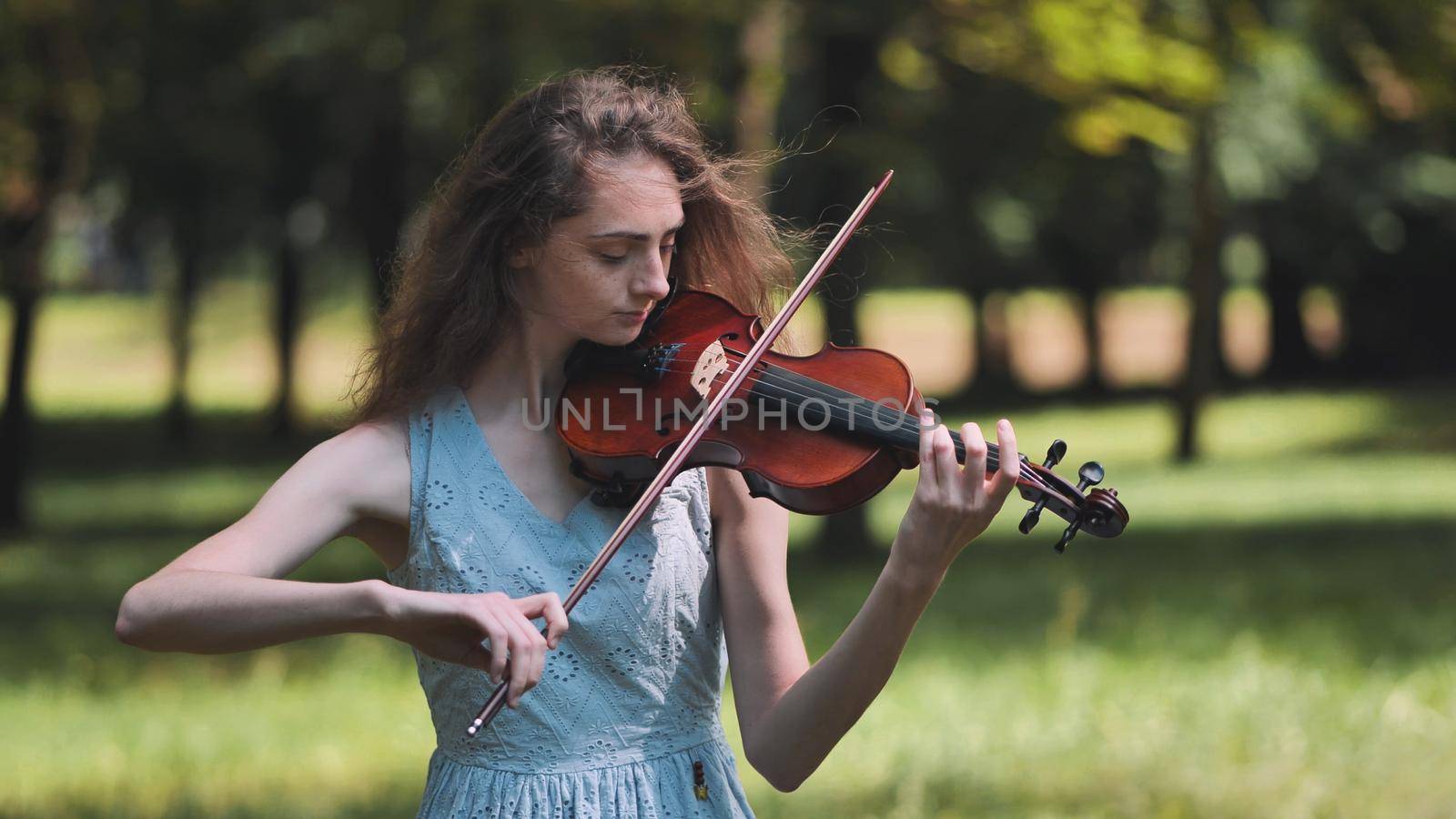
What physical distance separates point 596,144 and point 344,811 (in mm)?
3523

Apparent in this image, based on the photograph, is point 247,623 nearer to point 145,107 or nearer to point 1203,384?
point 145,107

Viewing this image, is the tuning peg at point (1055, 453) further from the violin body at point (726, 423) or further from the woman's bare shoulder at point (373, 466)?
the woman's bare shoulder at point (373, 466)

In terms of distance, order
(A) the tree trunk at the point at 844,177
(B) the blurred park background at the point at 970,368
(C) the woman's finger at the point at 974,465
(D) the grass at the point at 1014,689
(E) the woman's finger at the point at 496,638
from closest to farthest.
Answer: (E) the woman's finger at the point at 496,638, (C) the woman's finger at the point at 974,465, (D) the grass at the point at 1014,689, (B) the blurred park background at the point at 970,368, (A) the tree trunk at the point at 844,177

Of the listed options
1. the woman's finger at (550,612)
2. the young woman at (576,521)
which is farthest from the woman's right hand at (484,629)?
the young woman at (576,521)

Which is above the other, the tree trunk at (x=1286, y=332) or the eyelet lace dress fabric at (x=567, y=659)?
the eyelet lace dress fabric at (x=567, y=659)

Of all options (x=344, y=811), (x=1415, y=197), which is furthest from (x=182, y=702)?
(x=1415, y=197)

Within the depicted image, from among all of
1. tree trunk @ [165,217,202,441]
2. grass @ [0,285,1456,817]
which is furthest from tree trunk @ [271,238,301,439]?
grass @ [0,285,1456,817]

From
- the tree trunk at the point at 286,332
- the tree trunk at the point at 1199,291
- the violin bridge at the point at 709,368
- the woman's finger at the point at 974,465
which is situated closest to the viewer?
the woman's finger at the point at 974,465

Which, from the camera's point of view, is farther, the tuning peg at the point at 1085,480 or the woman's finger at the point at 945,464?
the tuning peg at the point at 1085,480

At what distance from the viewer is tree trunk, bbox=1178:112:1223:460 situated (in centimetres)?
1587

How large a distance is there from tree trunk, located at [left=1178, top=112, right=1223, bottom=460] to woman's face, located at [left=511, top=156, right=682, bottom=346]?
45.8 ft

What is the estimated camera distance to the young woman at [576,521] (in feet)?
6.57

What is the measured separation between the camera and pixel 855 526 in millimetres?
10172

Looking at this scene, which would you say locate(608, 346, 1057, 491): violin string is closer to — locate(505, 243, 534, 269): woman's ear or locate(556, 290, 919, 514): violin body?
locate(556, 290, 919, 514): violin body
